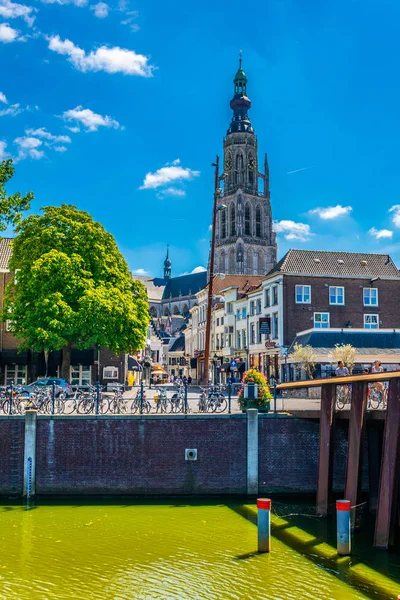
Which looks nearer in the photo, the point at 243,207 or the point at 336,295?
the point at 336,295

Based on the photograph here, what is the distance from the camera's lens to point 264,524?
1605cm

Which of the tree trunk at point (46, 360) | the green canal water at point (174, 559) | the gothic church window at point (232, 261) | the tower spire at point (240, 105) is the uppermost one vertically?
the tower spire at point (240, 105)

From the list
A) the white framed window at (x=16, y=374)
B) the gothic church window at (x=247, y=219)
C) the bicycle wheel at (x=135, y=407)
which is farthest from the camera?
the gothic church window at (x=247, y=219)

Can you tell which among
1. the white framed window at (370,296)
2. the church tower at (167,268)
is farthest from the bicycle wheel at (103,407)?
the church tower at (167,268)

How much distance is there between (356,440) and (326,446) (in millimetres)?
2380

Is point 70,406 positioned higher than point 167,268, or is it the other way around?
point 167,268

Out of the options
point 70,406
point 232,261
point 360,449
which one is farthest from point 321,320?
point 232,261

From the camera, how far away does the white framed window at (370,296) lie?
47.1m

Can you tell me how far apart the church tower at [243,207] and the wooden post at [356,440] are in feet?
385

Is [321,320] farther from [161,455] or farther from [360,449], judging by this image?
[360,449]

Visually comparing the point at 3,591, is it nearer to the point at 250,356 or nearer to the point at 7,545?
the point at 7,545

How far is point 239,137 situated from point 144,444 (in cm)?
12291

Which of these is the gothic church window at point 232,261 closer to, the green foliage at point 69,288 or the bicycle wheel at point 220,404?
the green foliage at point 69,288

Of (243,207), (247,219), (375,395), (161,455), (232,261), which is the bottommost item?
(161,455)
